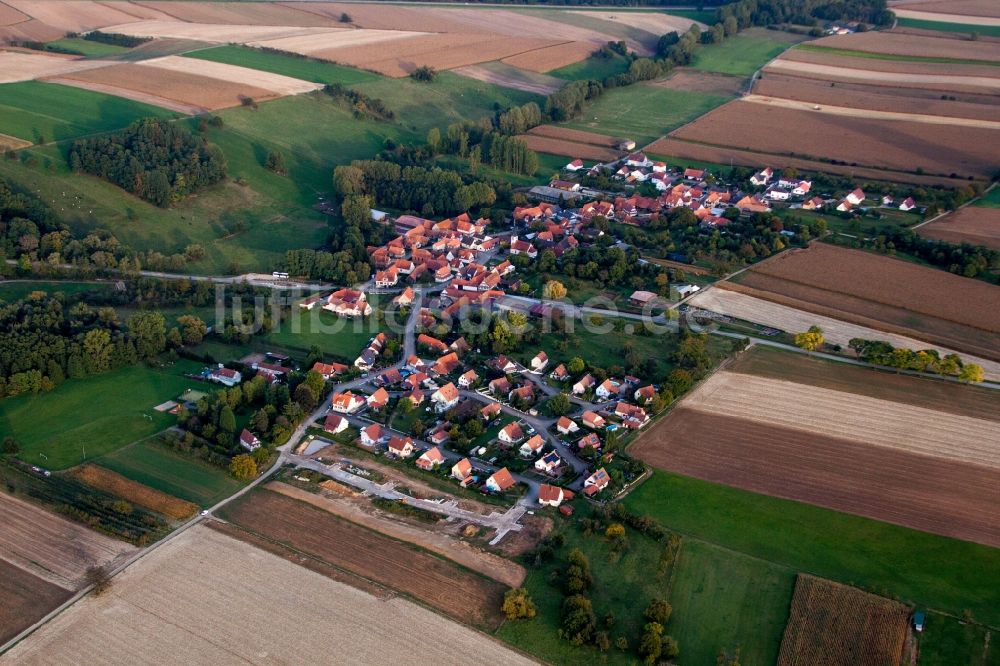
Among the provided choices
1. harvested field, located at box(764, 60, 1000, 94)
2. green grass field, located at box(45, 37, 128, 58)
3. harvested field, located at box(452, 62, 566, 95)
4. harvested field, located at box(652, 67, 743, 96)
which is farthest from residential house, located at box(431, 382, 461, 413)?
harvested field, located at box(764, 60, 1000, 94)

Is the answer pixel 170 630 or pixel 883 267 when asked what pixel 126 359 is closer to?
pixel 170 630

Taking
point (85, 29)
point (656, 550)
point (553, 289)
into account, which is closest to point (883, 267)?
point (553, 289)

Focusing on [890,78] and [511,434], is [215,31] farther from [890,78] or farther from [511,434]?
[511,434]

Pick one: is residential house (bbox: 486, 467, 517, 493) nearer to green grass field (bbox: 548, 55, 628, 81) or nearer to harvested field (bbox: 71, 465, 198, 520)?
harvested field (bbox: 71, 465, 198, 520)

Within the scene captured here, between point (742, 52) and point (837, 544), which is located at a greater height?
point (742, 52)

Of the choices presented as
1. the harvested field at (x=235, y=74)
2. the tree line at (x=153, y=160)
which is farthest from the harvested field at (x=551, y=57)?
the tree line at (x=153, y=160)

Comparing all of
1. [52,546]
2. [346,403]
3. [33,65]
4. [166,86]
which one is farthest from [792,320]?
[33,65]

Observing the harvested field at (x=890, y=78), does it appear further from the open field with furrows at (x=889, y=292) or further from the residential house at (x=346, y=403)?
the residential house at (x=346, y=403)
